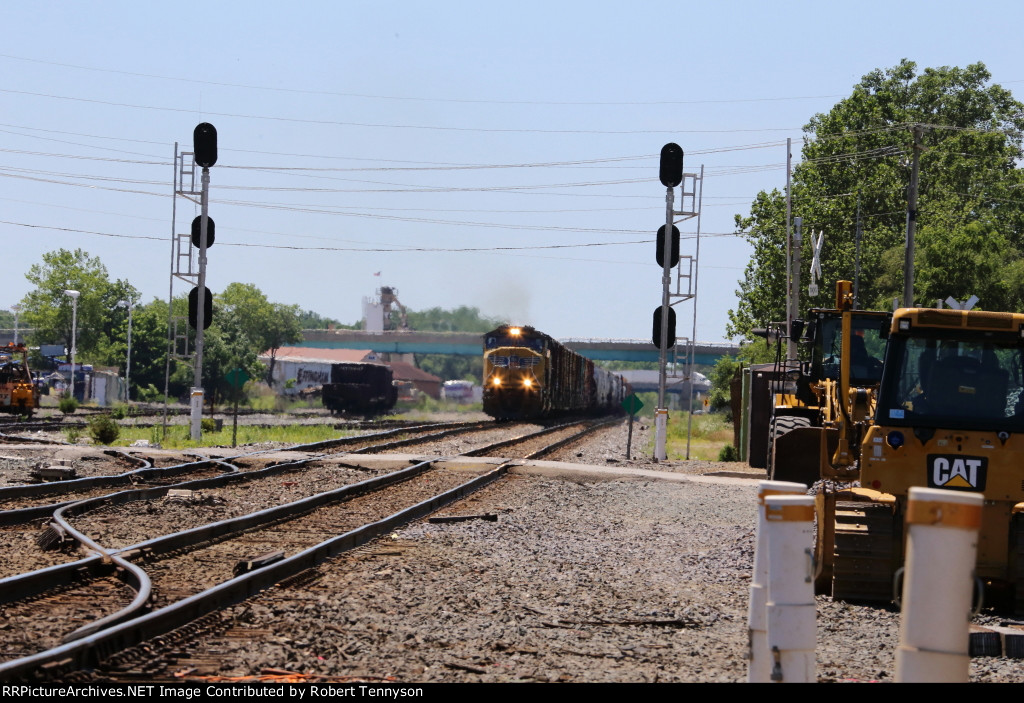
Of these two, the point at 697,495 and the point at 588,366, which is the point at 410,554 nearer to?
the point at 697,495

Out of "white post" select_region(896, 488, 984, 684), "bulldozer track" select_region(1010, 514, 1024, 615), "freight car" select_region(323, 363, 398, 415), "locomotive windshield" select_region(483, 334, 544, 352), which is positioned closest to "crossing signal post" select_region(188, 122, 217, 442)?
"locomotive windshield" select_region(483, 334, 544, 352)

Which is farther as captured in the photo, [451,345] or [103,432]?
[451,345]

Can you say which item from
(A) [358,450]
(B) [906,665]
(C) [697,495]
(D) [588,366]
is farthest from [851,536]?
(D) [588,366]

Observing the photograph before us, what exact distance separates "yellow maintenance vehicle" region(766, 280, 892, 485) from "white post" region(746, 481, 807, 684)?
6.71 metres

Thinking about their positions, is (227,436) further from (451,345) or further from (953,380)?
(451,345)

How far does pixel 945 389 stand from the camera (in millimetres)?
10148

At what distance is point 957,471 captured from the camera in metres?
9.97

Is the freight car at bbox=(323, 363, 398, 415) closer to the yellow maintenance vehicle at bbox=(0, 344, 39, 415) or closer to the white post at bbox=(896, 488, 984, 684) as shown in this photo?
the yellow maintenance vehicle at bbox=(0, 344, 39, 415)

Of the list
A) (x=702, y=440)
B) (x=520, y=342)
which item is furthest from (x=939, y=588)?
(x=702, y=440)

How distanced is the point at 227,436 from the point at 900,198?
4420cm

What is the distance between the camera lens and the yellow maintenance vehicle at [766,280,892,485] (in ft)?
45.7

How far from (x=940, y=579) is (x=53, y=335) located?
282ft

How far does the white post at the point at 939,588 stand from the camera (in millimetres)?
Result: 4270
